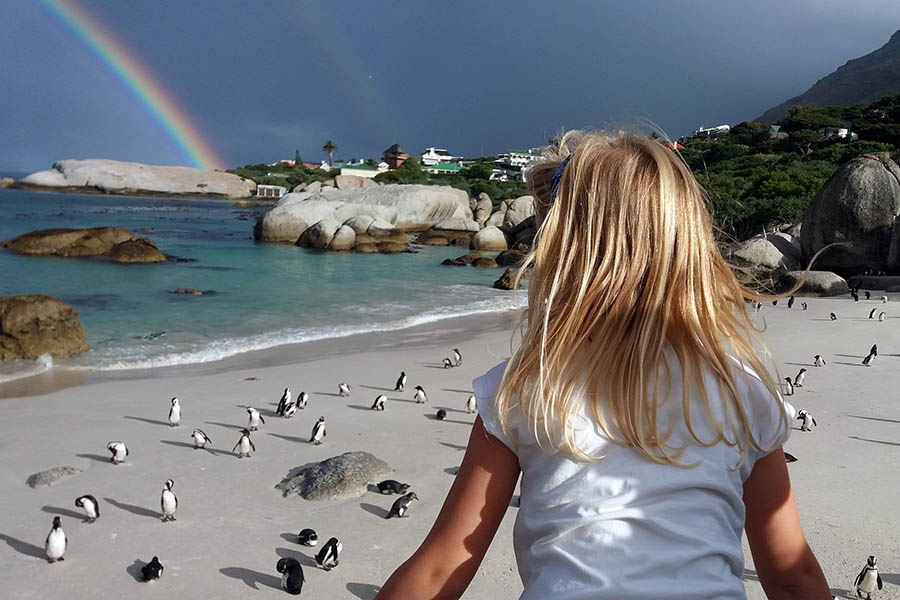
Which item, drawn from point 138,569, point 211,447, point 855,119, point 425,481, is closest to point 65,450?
point 211,447

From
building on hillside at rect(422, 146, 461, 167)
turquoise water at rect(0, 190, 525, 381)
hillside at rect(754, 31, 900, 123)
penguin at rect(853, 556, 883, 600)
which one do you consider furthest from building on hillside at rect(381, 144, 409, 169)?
penguin at rect(853, 556, 883, 600)

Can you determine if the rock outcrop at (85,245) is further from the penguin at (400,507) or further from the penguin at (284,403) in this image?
the penguin at (400,507)

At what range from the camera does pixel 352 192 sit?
167 ft

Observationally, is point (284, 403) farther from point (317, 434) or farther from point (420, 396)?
point (420, 396)

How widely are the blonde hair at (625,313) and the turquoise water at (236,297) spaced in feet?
42.6

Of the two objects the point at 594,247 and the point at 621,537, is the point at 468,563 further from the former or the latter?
the point at 594,247

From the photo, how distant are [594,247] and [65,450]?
810 centimetres

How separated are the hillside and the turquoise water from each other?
112 metres

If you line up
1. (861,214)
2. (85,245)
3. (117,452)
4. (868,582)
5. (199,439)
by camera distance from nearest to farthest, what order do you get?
(868,582) < (117,452) < (199,439) < (861,214) < (85,245)

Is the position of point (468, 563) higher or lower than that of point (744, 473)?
lower

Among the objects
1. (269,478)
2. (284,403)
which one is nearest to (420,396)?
(284,403)

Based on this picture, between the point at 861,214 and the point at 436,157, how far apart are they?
431ft

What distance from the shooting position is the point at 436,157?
151625 mm

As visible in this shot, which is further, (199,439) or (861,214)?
(861,214)
